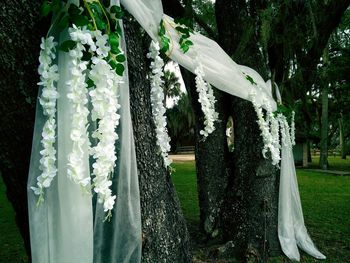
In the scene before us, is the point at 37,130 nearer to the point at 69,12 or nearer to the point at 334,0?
the point at 69,12

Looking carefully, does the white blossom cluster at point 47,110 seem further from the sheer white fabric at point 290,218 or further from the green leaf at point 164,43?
the sheer white fabric at point 290,218

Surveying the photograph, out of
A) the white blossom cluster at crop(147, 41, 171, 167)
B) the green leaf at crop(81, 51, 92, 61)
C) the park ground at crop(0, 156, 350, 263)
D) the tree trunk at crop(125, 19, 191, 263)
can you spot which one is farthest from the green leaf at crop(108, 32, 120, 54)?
the park ground at crop(0, 156, 350, 263)

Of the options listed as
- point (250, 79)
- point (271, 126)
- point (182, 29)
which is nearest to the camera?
point (182, 29)

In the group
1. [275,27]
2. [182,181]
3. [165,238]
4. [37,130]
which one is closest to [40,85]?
[37,130]

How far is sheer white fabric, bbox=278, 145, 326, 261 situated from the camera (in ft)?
15.8

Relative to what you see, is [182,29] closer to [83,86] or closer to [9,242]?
[83,86]

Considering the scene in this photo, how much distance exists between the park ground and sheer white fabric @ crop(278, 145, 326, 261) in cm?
14

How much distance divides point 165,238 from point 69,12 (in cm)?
140

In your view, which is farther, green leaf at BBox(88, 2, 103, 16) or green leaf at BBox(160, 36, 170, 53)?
green leaf at BBox(160, 36, 170, 53)

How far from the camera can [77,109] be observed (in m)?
1.64

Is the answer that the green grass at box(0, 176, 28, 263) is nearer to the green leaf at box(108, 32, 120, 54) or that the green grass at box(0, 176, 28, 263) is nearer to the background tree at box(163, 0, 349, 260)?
the background tree at box(163, 0, 349, 260)

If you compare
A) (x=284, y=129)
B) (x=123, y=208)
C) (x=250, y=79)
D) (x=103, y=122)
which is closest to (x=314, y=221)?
(x=284, y=129)

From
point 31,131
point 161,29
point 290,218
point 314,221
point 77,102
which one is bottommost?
point 314,221

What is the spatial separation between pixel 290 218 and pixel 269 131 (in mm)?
1231
